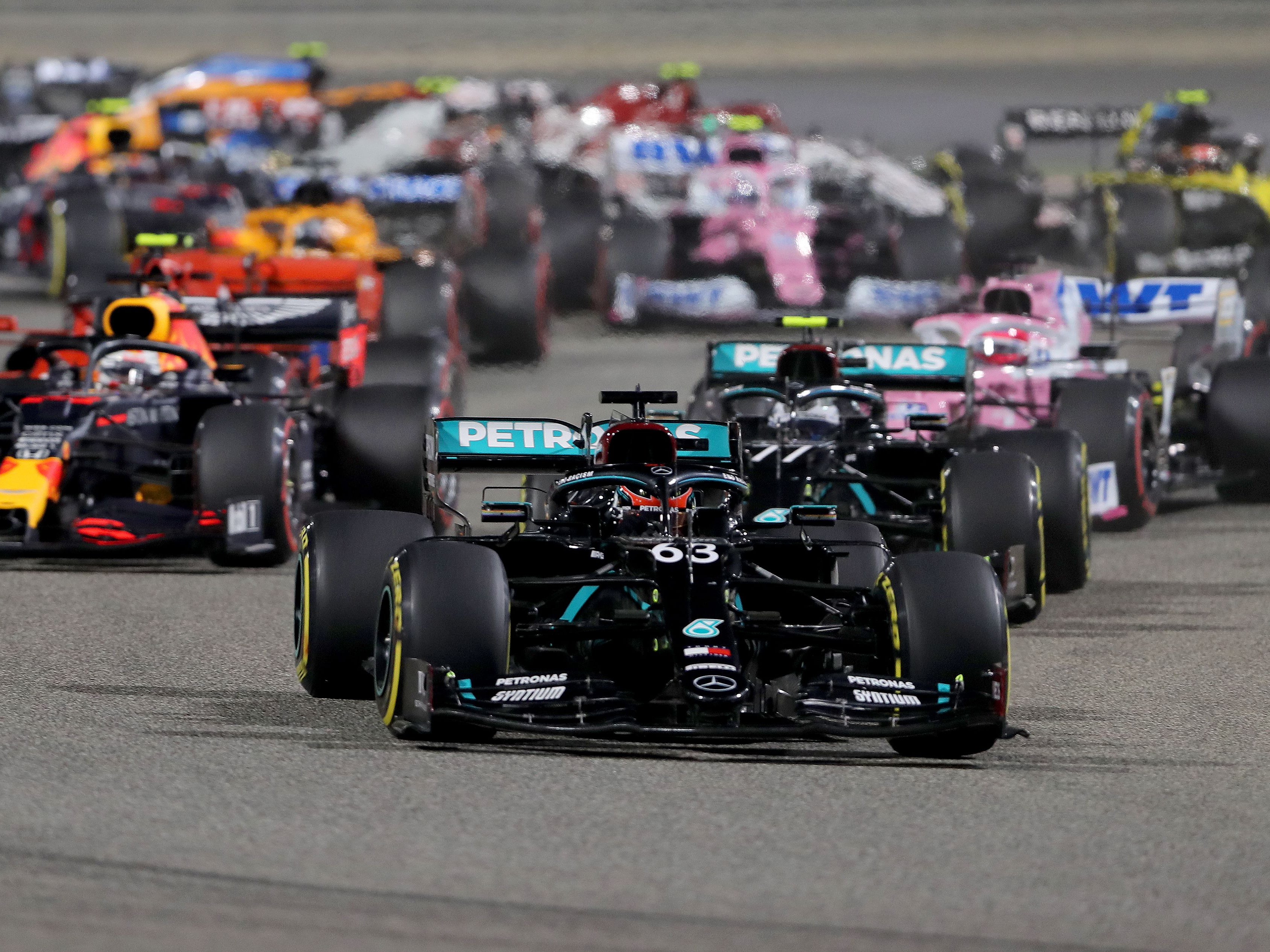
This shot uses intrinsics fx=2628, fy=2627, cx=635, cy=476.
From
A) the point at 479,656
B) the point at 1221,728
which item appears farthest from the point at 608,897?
the point at 1221,728

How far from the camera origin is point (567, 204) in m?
26.2

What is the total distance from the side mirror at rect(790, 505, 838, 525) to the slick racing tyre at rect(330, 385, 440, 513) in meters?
5.10

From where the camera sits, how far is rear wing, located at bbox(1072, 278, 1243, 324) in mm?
18328

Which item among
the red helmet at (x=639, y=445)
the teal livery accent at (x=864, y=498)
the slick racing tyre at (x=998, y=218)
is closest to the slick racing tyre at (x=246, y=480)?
the teal livery accent at (x=864, y=498)

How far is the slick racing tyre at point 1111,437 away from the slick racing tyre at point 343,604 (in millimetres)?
5755

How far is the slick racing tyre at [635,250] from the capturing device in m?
24.4

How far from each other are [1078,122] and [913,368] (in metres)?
14.4

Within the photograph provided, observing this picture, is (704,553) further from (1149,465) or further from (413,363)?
(413,363)

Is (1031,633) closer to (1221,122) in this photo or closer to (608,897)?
(608,897)

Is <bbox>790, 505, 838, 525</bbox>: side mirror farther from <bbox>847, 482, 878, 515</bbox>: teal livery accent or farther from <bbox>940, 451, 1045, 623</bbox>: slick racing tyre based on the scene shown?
<bbox>847, 482, 878, 515</bbox>: teal livery accent

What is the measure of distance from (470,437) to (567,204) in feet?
51.4

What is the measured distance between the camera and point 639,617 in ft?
30.2

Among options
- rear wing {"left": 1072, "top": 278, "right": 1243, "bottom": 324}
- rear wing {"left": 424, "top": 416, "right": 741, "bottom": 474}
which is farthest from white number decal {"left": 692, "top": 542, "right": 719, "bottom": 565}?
rear wing {"left": 1072, "top": 278, "right": 1243, "bottom": 324}

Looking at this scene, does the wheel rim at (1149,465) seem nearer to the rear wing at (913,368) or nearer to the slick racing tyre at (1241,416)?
the slick racing tyre at (1241,416)
